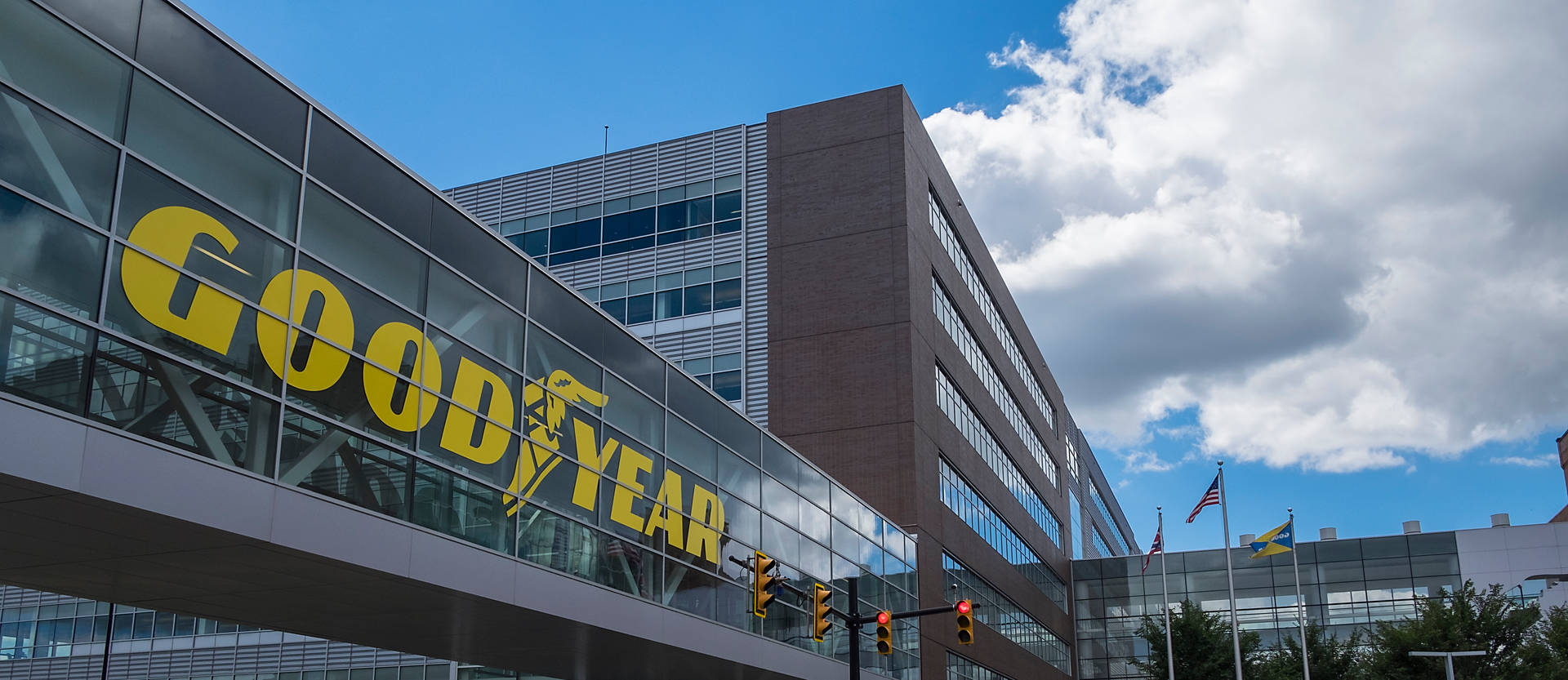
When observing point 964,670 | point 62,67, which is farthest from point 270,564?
point 964,670

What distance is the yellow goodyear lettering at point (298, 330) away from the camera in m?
16.5

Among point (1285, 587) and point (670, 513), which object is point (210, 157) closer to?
point (670, 513)

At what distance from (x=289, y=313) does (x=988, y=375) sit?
43.7 metres

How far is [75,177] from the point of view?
14219 millimetres

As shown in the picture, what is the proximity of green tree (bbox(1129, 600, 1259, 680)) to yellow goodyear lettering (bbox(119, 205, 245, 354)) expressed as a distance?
1874 inches

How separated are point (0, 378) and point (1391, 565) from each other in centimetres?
6351

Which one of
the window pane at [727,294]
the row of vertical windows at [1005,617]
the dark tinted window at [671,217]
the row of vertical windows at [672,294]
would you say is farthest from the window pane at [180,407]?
the dark tinted window at [671,217]

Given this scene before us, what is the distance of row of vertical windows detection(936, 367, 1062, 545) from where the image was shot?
49.0 m

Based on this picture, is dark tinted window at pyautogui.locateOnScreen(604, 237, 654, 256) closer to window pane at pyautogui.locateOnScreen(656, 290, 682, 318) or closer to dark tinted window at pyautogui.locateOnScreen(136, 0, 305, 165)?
window pane at pyautogui.locateOnScreen(656, 290, 682, 318)

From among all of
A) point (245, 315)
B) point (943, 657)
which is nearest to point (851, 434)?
point (943, 657)

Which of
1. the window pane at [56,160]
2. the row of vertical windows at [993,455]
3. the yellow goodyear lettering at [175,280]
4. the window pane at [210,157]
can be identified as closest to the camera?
the window pane at [56,160]

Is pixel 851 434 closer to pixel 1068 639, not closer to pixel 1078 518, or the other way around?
pixel 1068 639

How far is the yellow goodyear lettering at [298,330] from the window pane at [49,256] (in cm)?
241

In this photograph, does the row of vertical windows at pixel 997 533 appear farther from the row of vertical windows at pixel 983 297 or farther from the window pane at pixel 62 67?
the window pane at pixel 62 67
